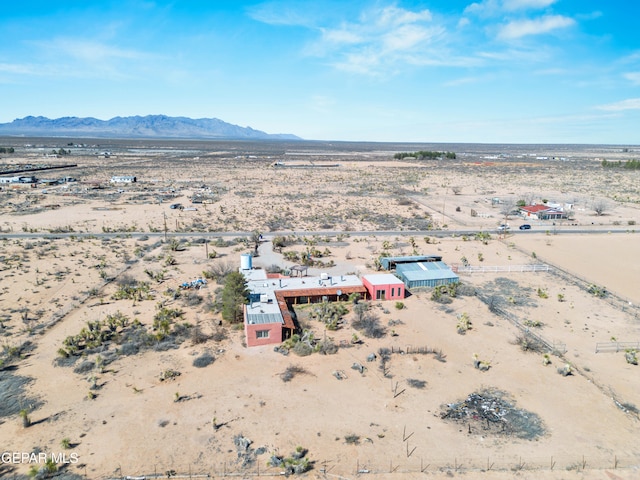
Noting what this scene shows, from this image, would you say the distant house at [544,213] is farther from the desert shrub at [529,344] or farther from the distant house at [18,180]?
the distant house at [18,180]

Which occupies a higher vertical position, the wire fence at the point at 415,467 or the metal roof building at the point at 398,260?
the metal roof building at the point at 398,260

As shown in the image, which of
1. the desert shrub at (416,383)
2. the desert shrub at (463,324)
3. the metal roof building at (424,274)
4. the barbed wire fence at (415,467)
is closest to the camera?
the barbed wire fence at (415,467)

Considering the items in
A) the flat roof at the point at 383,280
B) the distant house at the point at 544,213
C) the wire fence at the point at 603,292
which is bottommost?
the wire fence at the point at 603,292

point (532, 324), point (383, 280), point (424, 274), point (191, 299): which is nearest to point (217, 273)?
point (191, 299)

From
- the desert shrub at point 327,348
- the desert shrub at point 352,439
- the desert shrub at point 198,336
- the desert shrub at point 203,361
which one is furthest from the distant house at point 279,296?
the desert shrub at point 352,439

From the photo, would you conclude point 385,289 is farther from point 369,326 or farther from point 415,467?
point 415,467

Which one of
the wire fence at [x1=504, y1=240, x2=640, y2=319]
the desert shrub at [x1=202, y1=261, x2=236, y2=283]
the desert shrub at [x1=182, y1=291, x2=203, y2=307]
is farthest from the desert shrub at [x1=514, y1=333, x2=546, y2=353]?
the desert shrub at [x1=202, y1=261, x2=236, y2=283]
